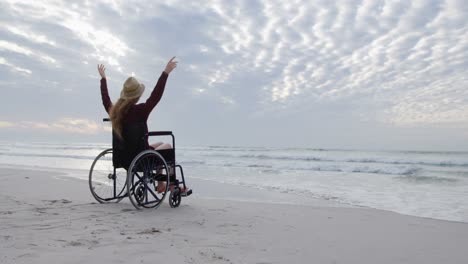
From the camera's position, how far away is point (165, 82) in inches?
157

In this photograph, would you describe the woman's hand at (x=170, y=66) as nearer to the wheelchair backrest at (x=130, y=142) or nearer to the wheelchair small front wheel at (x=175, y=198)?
the wheelchair backrest at (x=130, y=142)

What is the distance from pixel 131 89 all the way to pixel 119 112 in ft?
1.01

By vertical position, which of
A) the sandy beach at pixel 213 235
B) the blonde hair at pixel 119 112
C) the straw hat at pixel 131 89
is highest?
the straw hat at pixel 131 89

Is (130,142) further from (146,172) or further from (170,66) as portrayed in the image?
(170,66)

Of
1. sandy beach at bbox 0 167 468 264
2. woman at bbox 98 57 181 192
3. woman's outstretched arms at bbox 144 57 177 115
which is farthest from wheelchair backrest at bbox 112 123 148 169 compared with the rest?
sandy beach at bbox 0 167 468 264

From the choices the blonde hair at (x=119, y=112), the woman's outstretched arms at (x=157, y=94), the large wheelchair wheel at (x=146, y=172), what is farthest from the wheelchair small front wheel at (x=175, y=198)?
the woman's outstretched arms at (x=157, y=94)

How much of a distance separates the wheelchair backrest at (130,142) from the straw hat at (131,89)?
1.12 feet

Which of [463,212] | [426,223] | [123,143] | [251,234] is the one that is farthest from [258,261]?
[463,212]

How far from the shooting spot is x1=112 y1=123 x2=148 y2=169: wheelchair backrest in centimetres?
399

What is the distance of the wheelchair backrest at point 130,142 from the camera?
3.99m

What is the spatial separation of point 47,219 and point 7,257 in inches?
49.9

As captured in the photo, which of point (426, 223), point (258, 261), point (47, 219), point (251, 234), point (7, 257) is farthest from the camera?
point (426, 223)

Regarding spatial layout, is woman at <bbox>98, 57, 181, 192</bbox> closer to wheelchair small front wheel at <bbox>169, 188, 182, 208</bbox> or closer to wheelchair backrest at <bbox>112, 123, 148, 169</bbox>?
wheelchair backrest at <bbox>112, 123, 148, 169</bbox>

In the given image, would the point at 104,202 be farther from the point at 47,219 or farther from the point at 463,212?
the point at 463,212
